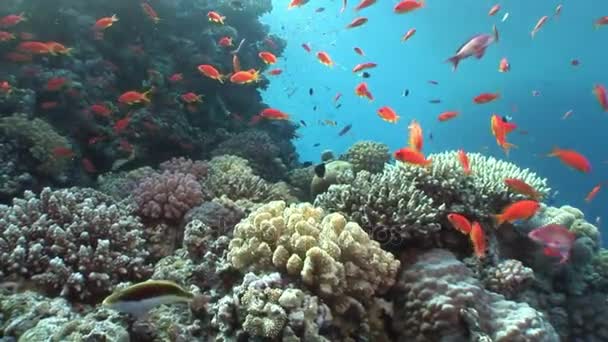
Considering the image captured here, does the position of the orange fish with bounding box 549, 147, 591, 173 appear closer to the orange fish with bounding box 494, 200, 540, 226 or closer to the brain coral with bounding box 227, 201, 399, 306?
the orange fish with bounding box 494, 200, 540, 226

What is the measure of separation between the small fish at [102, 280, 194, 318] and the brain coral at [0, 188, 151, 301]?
1.31 meters

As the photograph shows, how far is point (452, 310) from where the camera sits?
3.75 m

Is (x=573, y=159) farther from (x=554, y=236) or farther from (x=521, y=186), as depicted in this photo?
(x=554, y=236)

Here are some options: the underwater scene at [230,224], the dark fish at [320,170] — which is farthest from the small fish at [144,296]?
the dark fish at [320,170]

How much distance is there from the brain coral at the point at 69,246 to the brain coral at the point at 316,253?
115 cm

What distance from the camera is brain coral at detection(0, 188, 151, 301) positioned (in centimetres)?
365

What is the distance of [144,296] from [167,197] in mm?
3061

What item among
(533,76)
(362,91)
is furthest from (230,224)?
(533,76)

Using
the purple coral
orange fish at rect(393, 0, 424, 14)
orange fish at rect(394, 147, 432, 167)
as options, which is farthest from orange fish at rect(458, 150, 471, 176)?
the purple coral

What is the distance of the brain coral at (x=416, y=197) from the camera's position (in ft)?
15.5

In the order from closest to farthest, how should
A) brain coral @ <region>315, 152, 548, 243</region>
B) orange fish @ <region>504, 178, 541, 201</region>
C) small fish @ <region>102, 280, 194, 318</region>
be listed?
small fish @ <region>102, 280, 194, 318</region>
brain coral @ <region>315, 152, 548, 243</region>
orange fish @ <region>504, 178, 541, 201</region>

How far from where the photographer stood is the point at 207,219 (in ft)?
15.8

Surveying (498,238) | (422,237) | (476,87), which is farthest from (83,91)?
(476,87)

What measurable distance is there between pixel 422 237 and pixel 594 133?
48.5 metres
